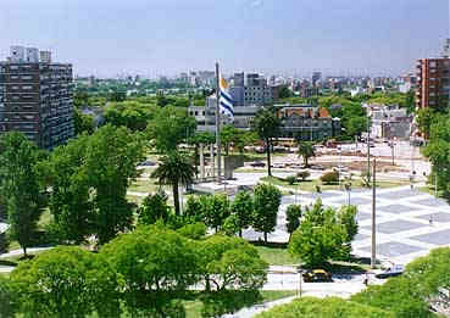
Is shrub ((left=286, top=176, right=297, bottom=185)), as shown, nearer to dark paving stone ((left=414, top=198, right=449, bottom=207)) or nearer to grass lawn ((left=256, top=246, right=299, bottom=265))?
dark paving stone ((left=414, top=198, right=449, bottom=207))

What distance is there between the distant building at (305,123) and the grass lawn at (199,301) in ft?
93.7

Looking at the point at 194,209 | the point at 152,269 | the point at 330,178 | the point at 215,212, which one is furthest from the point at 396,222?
the point at 152,269

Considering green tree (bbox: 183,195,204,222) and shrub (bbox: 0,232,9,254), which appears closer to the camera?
shrub (bbox: 0,232,9,254)

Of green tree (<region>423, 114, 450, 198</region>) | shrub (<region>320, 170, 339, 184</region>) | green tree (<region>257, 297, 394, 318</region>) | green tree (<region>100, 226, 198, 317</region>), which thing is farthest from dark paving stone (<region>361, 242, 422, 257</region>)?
shrub (<region>320, 170, 339, 184</region>)

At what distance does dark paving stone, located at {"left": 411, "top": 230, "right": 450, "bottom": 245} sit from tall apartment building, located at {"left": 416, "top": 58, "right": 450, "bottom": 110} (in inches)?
837

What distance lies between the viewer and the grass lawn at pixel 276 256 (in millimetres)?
14942

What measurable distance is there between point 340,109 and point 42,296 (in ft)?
135

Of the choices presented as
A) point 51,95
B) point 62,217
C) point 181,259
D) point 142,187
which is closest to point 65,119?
point 51,95

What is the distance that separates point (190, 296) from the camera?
475 inches

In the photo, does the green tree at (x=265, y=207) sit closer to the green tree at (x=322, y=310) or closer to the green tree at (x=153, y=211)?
the green tree at (x=153, y=211)

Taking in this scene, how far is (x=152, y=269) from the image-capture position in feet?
32.9

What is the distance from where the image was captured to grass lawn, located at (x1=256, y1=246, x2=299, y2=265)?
588 inches

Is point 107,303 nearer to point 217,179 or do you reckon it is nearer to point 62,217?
point 62,217

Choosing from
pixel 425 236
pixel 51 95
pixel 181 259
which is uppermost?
pixel 51 95
